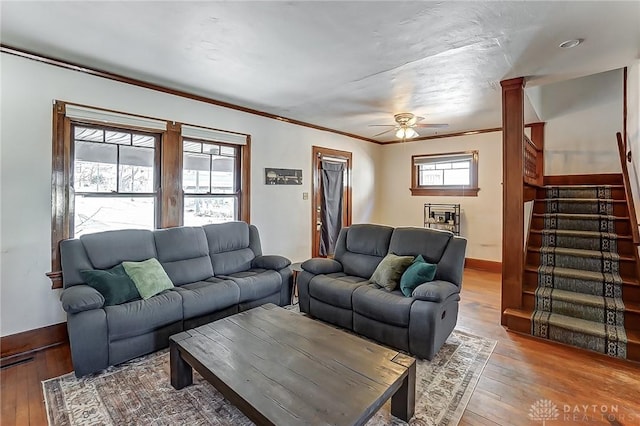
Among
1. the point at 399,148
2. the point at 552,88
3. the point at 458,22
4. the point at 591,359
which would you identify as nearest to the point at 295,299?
the point at 591,359

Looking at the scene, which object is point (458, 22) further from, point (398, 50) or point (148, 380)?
point (148, 380)

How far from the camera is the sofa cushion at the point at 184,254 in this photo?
127 inches

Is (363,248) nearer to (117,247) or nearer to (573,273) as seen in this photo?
(573,273)

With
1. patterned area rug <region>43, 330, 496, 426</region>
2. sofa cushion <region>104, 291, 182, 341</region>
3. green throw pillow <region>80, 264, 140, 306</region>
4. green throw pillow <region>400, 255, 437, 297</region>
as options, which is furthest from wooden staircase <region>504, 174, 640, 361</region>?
green throw pillow <region>80, 264, 140, 306</region>

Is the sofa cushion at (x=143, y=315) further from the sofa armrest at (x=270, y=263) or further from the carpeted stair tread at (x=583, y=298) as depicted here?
the carpeted stair tread at (x=583, y=298)

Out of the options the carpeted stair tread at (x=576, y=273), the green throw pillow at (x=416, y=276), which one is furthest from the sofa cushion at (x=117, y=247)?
the carpeted stair tread at (x=576, y=273)

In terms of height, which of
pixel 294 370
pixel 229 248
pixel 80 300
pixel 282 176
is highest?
pixel 282 176

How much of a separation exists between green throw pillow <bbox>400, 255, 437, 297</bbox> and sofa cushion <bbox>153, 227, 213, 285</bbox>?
6.93ft

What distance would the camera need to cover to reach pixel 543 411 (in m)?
2.01

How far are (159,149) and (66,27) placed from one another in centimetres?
149

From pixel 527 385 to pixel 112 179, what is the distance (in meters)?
4.27

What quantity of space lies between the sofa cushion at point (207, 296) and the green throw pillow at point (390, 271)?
146 centimetres

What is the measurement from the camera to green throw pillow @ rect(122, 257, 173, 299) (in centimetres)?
274

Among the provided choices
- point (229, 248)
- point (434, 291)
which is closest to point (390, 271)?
point (434, 291)
